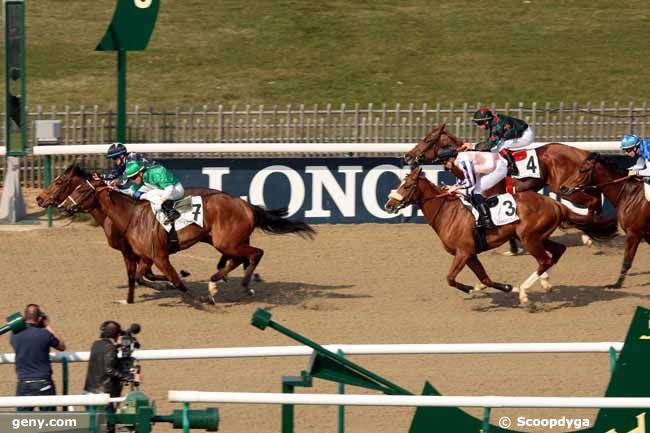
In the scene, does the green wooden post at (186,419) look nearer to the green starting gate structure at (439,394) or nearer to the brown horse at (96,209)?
the green starting gate structure at (439,394)

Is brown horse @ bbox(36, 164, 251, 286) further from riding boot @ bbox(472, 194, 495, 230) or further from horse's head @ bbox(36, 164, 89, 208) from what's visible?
riding boot @ bbox(472, 194, 495, 230)

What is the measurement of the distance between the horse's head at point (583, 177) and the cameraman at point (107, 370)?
7.91 metres

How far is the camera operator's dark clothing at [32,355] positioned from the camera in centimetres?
927

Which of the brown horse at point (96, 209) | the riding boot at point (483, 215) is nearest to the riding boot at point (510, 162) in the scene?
the riding boot at point (483, 215)

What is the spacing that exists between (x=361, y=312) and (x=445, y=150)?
2.56 m

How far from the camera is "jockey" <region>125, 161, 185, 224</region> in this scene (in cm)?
1407

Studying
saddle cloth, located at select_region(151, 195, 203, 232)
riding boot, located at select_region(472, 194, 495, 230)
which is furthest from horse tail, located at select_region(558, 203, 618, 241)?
saddle cloth, located at select_region(151, 195, 203, 232)

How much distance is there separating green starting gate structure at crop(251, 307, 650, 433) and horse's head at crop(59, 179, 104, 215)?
266 inches

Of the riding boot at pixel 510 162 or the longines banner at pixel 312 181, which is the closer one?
the riding boot at pixel 510 162

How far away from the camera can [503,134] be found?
16609mm


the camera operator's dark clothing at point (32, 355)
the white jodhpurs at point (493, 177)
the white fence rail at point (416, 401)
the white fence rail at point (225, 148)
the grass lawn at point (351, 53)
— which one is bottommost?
the camera operator's dark clothing at point (32, 355)

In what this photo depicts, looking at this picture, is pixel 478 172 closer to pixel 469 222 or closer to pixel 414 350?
pixel 469 222

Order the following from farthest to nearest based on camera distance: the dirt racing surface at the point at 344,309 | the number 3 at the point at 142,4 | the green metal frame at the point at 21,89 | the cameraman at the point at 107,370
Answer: the number 3 at the point at 142,4 < the green metal frame at the point at 21,89 < the dirt racing surface at the point at 344,309 < the cameraman at the point at 107,370

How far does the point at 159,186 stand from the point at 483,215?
3.55m
